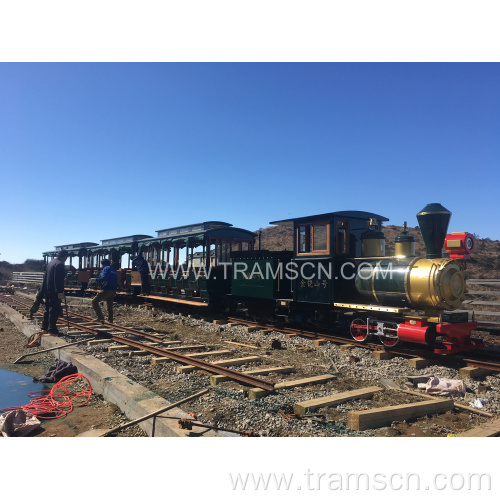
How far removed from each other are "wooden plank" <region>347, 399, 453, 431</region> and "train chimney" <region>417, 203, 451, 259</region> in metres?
3.90

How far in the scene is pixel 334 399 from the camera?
4.72m

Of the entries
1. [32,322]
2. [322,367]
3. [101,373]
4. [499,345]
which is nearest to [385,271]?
[322,367]

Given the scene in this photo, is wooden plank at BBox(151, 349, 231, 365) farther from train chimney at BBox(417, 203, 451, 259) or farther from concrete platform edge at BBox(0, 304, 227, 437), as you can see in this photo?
train chimney at BBox(417, 203, 451, 259)

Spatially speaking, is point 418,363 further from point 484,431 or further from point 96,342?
point 96,342

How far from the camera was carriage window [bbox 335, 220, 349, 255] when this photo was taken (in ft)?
30.3

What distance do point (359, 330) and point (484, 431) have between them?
508 cm

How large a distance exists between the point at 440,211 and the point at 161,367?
5.99m

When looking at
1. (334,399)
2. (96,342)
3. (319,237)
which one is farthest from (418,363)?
(96,342)

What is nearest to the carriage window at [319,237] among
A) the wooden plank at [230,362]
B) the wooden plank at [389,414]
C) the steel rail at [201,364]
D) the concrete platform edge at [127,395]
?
the wooden plank at [230,362]

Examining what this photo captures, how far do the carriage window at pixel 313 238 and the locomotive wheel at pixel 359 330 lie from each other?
1781mm

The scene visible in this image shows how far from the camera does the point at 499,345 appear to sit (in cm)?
909

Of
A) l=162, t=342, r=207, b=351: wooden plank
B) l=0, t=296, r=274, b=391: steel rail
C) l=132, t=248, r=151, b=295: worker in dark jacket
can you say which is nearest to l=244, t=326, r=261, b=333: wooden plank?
l=162, t=342, r=207, b=351: wooden plank

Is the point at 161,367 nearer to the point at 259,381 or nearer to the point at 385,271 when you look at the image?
the point at 259,381

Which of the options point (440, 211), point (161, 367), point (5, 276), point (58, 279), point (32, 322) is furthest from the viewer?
point (5, 276)
